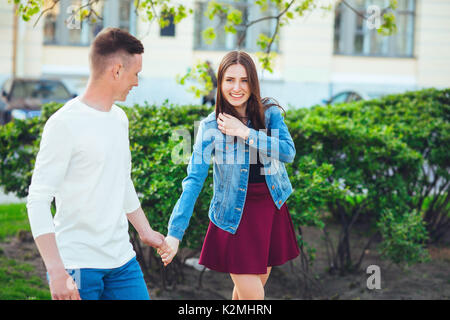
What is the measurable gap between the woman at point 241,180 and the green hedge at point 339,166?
1.13 meters

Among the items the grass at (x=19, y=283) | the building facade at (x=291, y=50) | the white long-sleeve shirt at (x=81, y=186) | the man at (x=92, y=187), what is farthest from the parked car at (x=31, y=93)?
the white long-sleeve shirt at (x=81, y=186)

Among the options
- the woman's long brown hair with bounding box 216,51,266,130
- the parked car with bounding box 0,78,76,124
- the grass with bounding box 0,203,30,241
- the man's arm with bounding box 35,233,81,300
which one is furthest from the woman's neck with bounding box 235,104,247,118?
the parked car with bounding box 0,78,76,124

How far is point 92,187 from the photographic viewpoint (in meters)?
2.33

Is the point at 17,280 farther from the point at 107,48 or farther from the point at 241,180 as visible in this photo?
the point at 107,48

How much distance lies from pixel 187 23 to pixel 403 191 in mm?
15313

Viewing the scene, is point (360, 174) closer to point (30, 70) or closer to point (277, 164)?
point (277, 164)

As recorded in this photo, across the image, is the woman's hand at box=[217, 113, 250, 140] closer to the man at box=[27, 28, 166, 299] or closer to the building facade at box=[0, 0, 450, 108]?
the man at box=[27, 28, 166, 299]

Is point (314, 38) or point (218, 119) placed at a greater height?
point (314, 38)

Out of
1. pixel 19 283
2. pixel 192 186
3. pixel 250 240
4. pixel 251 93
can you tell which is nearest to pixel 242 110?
pixel 251 93

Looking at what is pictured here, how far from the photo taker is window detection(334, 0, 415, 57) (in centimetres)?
2069

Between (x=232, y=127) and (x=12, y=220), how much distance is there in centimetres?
509

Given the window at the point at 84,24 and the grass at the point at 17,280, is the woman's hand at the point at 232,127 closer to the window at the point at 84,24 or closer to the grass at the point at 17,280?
the grass at the point at 17,280

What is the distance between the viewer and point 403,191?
17.1 feet

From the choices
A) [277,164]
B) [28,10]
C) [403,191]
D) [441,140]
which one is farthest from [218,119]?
[441,140]
